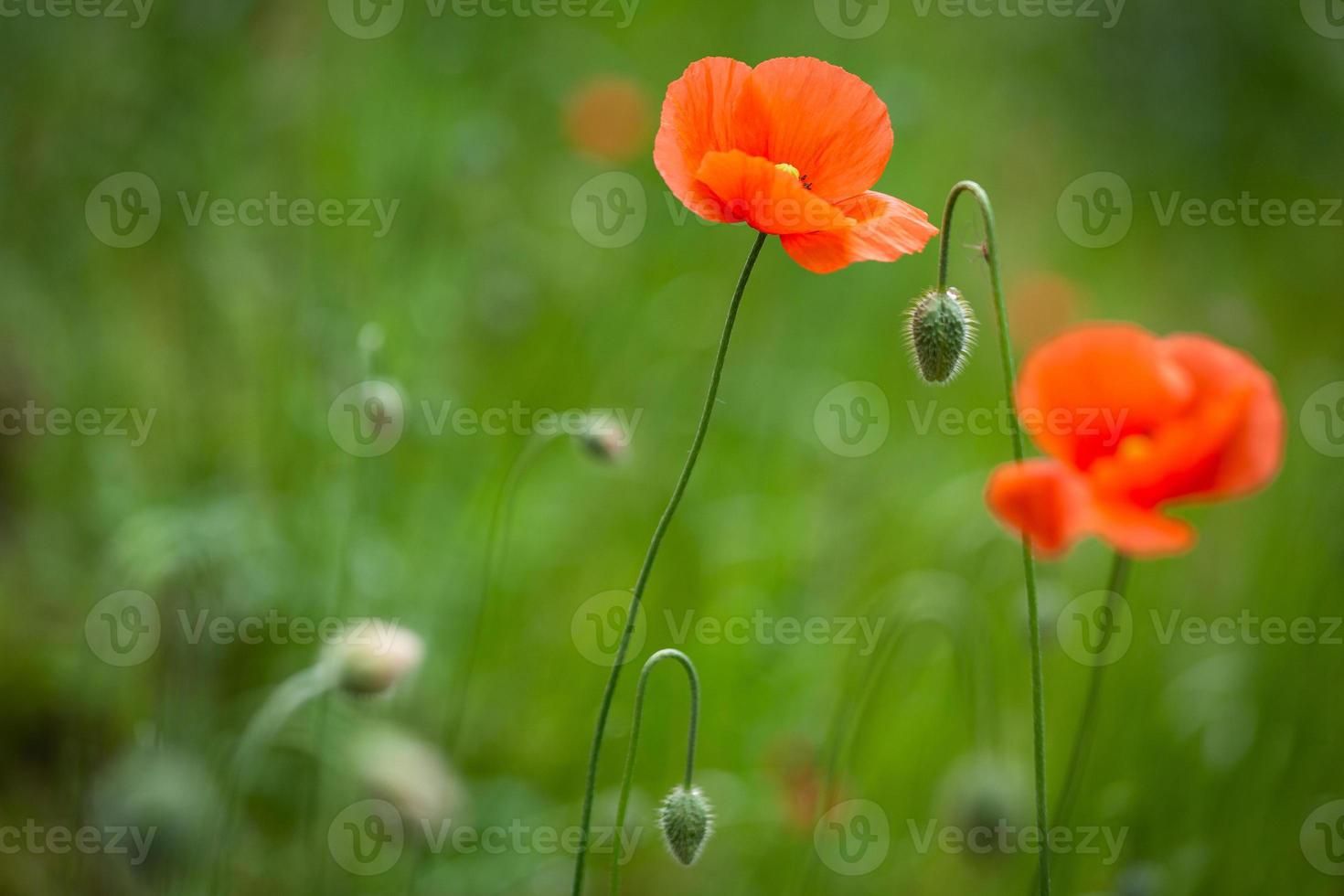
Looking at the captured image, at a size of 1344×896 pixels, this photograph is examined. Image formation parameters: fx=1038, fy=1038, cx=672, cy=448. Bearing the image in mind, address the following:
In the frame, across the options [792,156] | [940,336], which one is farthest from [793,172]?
[940,336]

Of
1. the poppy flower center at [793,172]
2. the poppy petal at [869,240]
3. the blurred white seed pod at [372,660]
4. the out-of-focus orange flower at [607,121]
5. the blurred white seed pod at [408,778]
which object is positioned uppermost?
the out-of-focus orange flower at [607,121]

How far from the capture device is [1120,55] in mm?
6551

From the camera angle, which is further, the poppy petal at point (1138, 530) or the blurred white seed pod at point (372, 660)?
the blurred white seed pod at point (372, 660)

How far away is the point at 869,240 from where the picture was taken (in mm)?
1290

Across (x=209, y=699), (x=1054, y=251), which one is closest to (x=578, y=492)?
(x=209, y=699)

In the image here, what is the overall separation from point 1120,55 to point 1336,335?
2530 mm

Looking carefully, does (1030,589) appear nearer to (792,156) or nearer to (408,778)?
(792,156)

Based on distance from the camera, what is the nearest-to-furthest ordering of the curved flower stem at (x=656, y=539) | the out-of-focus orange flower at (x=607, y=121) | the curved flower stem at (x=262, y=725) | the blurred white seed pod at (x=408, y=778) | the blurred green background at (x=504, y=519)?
1. the curved flower stem at (x=656, y=539)
2. the curved flower stem at (x=262, y=725)
3. the blurred white seed pod at (x=408, y=778)
4. the blurred green background at (x=504, y=519)
5. the out-of-focus orange flower at (x=607, y=121)

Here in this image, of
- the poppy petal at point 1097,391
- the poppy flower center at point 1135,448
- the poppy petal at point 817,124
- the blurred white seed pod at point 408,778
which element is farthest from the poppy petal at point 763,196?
the blurred white seed pod at point 408,778

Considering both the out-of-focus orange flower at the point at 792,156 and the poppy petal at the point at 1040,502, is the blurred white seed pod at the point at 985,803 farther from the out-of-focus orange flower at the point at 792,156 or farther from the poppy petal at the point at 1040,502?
the out-of-focus orange flower at the point at 792,156

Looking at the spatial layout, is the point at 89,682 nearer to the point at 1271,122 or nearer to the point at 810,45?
the point at 810,45

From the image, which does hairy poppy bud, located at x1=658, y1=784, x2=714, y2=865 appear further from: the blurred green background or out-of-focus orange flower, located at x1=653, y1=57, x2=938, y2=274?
out-of-focus orange flower, located at x1=653, y1=57, x2=938, y2=274

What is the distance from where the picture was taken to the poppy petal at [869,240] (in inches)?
50.0

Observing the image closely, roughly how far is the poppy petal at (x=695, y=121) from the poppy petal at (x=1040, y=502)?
1.56 ft
